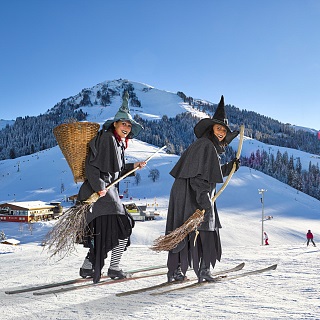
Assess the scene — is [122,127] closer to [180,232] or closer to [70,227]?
[70,227]

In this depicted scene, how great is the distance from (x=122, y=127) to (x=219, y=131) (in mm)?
1265

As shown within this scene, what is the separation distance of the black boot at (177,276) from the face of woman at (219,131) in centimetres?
173

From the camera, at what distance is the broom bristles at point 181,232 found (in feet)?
12.8

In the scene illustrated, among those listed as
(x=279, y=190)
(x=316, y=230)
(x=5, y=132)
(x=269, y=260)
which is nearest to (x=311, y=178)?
(x=279, y=190)

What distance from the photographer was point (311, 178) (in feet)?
318

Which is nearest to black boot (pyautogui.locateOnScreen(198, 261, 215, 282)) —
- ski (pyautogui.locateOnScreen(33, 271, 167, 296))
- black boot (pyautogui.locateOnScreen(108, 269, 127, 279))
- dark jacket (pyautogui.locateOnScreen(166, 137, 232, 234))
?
dark jacket (pyautogui.locateOnScreen(166, 137, 232, 234))

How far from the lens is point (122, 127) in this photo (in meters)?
4.59

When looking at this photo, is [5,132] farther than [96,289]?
Yes

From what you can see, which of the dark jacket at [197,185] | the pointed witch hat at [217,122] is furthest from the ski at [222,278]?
the pointed witch hat at [217,122]

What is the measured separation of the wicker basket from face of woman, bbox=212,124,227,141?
154 cm

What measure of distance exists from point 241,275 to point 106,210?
183 centimetres

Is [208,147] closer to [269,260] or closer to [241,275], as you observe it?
[241,275]

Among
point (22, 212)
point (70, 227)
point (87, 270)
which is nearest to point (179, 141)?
point (22, 212)

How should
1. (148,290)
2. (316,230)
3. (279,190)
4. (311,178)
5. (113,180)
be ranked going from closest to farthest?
(148,290) < (113,180) < (316,230) < (279,190) < (311,178)
